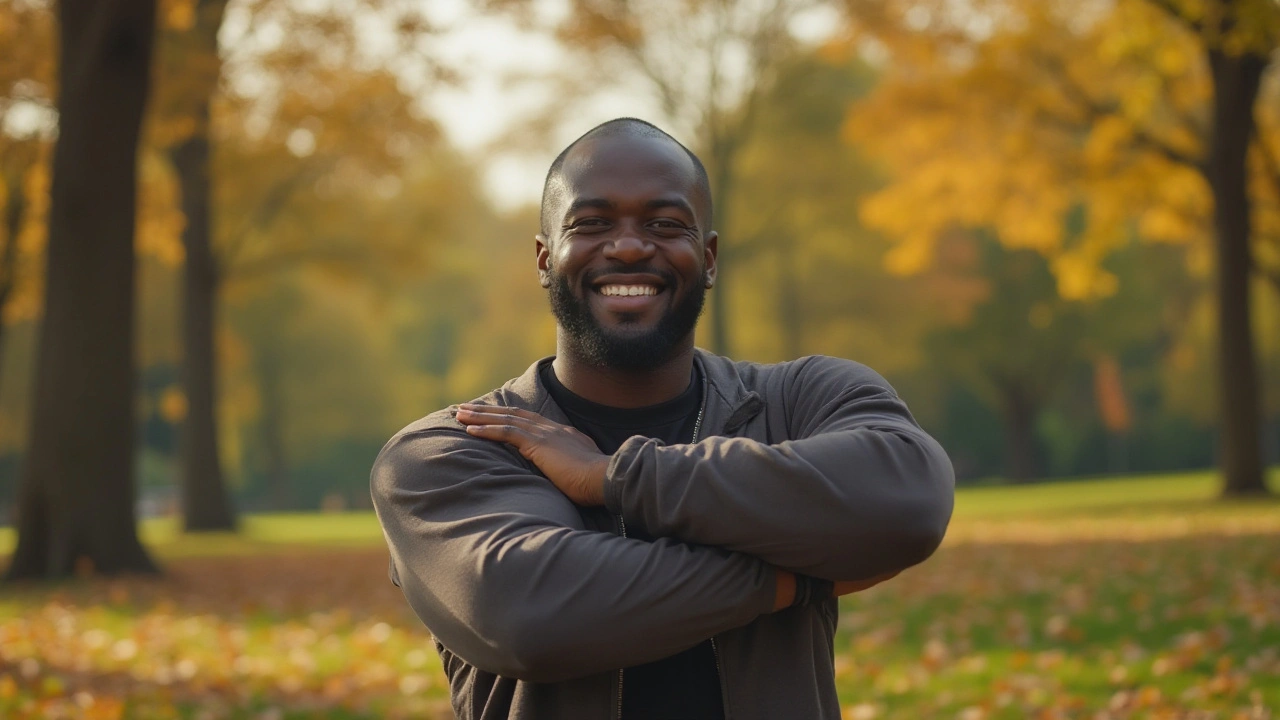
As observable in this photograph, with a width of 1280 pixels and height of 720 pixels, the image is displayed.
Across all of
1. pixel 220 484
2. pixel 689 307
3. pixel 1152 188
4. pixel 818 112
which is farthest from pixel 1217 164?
pixel 689 307

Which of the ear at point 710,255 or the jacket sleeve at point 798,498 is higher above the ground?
the ear at point 710,255

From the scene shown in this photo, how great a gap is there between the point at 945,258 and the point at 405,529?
38.2 metres

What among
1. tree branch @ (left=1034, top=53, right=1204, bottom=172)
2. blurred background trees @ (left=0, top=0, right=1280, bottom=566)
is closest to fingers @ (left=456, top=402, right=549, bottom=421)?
blurred background trees @ (left=0, top=0, right=1280, bottom=566)

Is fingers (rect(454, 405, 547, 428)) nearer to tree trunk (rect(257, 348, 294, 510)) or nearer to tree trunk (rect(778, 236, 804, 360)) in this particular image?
tree trunk (rect(778, 236, 804, 360))

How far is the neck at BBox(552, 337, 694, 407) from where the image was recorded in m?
3.06

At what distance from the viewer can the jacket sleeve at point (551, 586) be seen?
8.41 feet

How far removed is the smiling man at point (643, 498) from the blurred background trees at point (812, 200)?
30.2 ft

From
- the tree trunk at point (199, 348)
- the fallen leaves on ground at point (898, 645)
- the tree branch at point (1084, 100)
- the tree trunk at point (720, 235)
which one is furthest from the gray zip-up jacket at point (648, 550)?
the tree trunk at point (720, 235)

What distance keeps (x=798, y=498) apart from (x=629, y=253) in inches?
26.3

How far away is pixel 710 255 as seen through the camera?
126 inches

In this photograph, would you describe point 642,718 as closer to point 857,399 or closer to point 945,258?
point 857,399

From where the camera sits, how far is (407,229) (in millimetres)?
27422

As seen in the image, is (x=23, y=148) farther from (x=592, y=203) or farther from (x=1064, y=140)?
(x=592, y=203)

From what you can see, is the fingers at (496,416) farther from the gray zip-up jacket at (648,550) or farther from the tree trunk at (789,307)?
the tree trunk at (789,307)
